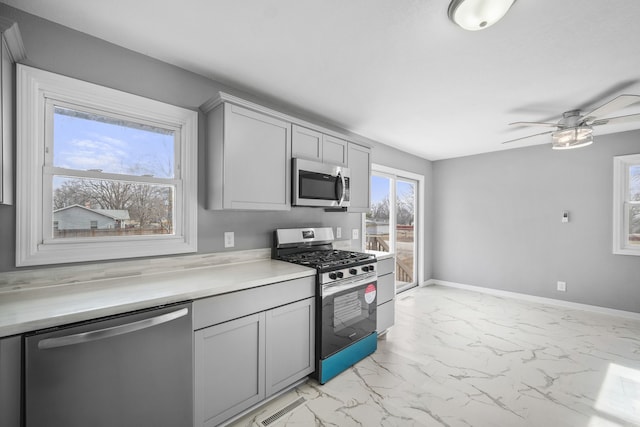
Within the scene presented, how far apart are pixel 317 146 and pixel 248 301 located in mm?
1660

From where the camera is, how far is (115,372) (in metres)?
1.32

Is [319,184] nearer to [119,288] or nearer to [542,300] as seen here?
[119,288]

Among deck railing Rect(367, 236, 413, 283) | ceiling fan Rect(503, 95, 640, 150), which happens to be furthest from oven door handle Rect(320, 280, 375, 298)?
ceiling fan Rect(503, 95, 640, 150)

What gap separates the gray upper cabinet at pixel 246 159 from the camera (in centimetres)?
213

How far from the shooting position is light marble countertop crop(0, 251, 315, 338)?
1201 mm

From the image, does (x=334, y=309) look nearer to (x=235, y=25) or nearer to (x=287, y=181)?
(x=287, y=181)

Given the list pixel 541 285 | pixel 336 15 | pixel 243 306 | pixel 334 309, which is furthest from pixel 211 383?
pixel 541 285

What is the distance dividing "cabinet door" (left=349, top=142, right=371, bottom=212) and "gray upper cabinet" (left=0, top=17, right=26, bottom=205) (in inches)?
102

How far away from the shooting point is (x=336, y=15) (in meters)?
1.57

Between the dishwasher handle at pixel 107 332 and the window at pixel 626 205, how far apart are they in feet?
16.9

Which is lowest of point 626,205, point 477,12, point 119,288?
point 119,288

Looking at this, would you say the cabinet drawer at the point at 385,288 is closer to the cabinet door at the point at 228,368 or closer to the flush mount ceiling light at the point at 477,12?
the cabinet door at the point at 228,368

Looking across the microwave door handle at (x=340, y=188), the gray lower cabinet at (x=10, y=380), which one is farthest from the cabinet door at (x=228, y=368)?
the microwave door handle at (x=340, y=188)

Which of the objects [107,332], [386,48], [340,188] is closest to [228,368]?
[107,332]
